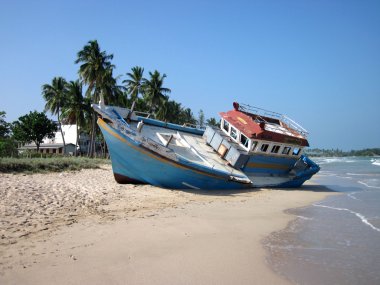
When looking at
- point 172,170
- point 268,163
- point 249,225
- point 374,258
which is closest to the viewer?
point 374,258

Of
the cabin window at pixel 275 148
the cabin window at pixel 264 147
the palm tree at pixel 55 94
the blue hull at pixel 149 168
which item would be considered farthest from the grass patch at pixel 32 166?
the palm tree at pixel 55 94

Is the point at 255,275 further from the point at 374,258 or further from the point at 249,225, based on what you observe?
the point at 249,225

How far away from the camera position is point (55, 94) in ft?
160

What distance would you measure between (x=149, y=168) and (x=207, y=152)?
4.46 meters

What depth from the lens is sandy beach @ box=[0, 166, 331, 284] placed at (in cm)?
526

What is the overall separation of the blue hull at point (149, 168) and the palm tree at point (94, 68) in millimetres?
27391

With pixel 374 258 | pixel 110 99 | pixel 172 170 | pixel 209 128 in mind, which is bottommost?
pixel 374 258

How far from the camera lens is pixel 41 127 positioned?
163 feet

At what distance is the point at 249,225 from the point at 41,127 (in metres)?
47.6

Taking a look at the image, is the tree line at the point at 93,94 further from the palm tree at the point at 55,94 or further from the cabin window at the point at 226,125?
the cabin window at the point at 226,125

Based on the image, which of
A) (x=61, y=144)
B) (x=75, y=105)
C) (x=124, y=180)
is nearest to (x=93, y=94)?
(x=75, y=105)

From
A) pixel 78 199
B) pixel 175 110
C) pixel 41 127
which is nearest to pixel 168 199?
pixel 78 199

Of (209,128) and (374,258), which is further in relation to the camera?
(209,128)

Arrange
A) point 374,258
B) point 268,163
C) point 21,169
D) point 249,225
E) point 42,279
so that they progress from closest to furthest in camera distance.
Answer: point 42,279
point 374,258
point 249,225
point 21,169
point 268,163
